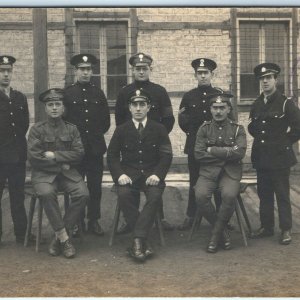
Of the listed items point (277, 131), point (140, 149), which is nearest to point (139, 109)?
point (140, 149)

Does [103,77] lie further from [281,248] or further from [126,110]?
[281,248]

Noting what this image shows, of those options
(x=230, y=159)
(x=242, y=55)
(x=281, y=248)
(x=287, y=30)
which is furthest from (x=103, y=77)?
(x=281, y=248)

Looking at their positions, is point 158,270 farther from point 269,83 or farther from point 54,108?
point 269,83

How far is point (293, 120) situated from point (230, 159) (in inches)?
27.6

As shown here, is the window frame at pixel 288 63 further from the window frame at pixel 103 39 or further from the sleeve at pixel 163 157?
the sleeve at pixel 163 157

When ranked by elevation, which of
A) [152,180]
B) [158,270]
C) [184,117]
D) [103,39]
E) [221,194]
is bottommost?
[158,270]

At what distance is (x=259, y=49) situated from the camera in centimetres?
867

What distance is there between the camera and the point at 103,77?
8.56 m

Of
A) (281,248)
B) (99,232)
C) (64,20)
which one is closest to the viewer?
(281,248)

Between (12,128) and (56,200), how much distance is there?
803mm

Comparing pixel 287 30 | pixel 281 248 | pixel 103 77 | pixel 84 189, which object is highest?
pixel 287 30

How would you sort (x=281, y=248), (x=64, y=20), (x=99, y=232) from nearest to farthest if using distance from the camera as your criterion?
(x=281, y=248) < (x=99, y=232) < (x=64, y=20)

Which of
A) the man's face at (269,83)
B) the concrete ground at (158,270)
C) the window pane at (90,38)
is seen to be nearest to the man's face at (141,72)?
the man's face at (269,83)

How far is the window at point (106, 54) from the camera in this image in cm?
855
